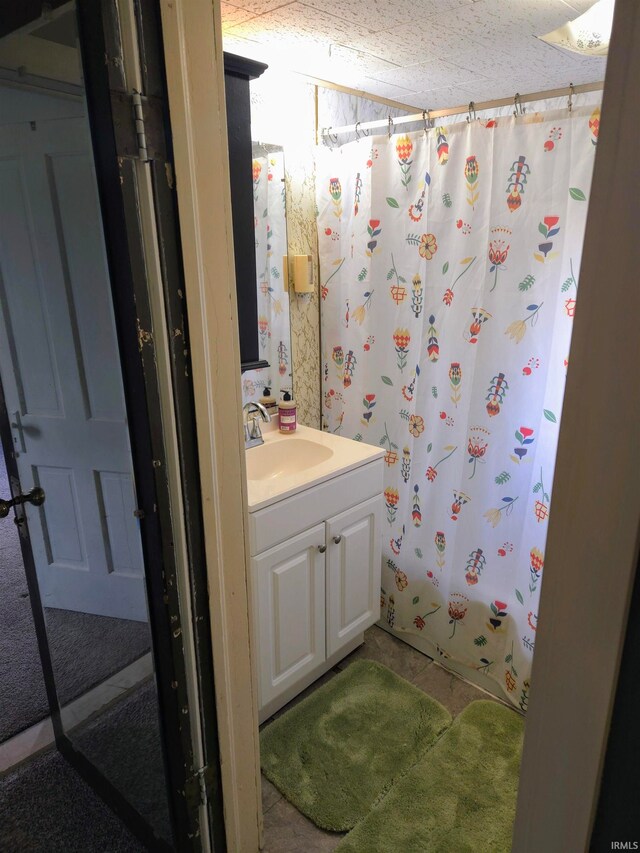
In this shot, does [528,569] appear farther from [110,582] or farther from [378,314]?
[110,582]

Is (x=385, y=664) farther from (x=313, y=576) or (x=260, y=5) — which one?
(x=260, y=5)

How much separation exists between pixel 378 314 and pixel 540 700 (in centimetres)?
181

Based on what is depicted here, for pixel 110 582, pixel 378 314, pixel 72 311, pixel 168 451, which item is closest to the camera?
pixel 168 451

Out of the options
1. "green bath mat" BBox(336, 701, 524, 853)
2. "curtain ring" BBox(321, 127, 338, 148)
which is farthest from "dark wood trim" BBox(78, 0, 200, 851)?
"curtain ring" BBox(321, 127, 338, 148)

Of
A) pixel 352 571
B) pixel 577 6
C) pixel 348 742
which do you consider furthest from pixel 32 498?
pixel 577 6

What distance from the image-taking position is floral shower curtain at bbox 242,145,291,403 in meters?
2.05

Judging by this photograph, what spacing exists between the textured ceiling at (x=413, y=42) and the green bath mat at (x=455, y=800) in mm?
→ 2153

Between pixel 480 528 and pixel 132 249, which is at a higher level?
pixel 132 249

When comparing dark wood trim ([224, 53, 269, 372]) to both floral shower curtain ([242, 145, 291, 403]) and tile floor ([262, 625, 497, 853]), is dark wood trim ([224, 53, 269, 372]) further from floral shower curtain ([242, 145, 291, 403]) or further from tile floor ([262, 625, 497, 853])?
tile floor ([262, 625, 497, 853])

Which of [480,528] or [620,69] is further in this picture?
[480,528]

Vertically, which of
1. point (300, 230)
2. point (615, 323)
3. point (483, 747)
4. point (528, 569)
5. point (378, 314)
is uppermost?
point (300, 230)

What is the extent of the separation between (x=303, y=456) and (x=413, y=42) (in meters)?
1.42

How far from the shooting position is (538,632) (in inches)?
18.0

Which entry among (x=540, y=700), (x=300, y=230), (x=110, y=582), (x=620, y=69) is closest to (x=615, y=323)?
(x=620, y=69)
